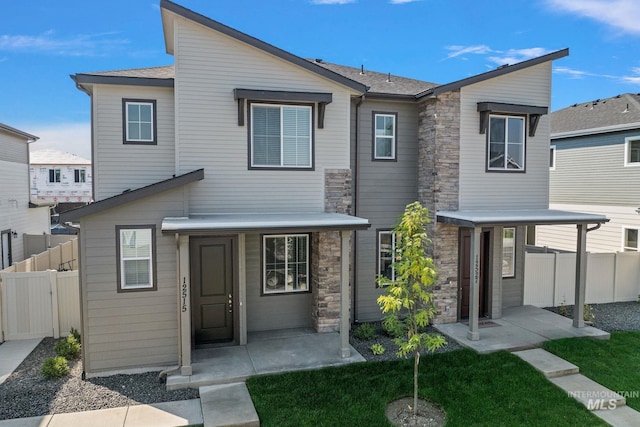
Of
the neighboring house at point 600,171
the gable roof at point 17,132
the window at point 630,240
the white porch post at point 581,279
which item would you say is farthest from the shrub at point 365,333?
the gable roof at point 17,132

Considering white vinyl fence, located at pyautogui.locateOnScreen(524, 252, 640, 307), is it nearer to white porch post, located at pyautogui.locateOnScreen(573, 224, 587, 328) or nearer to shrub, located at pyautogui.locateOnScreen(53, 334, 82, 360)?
white porch post, located at pyautogui.locateOnScreen(573, 224, 587, 328)

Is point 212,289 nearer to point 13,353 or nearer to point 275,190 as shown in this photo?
point 275,190

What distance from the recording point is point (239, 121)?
9641mm

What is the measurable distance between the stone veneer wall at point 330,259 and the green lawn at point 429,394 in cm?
212

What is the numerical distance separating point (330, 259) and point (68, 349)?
6076 mm

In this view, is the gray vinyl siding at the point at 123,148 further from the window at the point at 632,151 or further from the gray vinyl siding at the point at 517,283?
the window at the point at 632,151

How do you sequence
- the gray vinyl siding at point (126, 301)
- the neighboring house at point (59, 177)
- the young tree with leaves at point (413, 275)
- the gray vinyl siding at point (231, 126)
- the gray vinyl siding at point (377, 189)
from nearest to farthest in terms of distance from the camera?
1. the young tree with leaves at point (413, 275)
2. the gray vinyl siding at point (126, 301)
3. the gray vinyl siding at point (231, 126)
4. the gray vinyl siding at point (377, 189)
5. the neighboring house at point (59, 177)

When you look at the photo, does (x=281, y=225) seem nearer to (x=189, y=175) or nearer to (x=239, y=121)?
(x=189, y=175)

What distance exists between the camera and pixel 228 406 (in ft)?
22.9

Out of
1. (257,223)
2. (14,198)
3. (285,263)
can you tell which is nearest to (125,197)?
(257,223)

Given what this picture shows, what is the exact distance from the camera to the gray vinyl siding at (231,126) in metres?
9.40

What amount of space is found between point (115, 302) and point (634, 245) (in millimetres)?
17274

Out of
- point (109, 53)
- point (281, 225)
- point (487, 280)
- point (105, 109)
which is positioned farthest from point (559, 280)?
point (109, 53)

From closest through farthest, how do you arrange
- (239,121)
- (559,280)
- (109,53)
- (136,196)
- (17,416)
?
(17,416) → (136,196) → (239,121) → (559,280) → (109,53)
